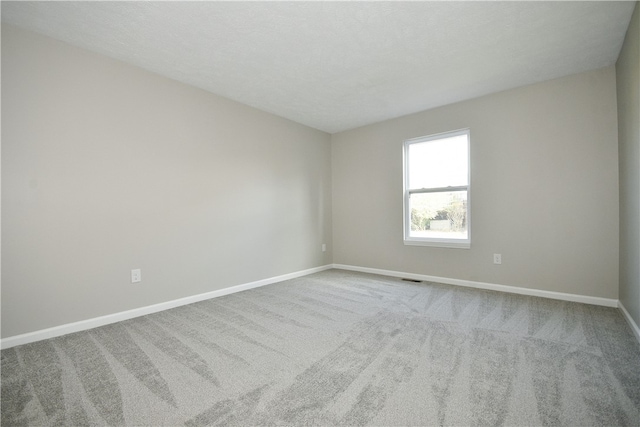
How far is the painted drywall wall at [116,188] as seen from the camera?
2.14 metres

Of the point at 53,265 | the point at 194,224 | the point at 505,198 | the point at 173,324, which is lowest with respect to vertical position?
the point at 173,324

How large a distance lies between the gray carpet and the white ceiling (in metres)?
2.43

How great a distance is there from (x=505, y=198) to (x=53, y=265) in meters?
4.63

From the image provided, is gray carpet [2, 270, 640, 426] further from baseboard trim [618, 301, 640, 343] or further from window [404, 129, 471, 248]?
window [404, 129, 471, 248]

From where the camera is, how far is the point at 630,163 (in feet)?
7.43

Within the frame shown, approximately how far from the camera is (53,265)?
2268 millimetres

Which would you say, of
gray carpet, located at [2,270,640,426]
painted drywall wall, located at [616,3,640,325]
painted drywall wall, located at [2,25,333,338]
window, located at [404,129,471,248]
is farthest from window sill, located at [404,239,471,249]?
painted drywall wall, located at [2,25,333,338]

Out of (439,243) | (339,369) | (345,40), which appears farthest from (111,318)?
(439,243)

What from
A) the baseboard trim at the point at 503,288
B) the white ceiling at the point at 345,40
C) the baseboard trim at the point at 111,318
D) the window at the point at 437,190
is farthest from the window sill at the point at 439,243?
the baseboard trim at the point at 111,318

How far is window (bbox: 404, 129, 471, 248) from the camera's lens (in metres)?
3.72

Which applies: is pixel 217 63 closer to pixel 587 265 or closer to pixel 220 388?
pixel 220 388

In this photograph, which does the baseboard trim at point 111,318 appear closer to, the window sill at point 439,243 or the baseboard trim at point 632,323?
the window sill at point 439,243

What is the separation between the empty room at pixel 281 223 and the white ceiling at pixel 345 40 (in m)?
0.02

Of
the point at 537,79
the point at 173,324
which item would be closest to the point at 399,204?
the point at 537,79
